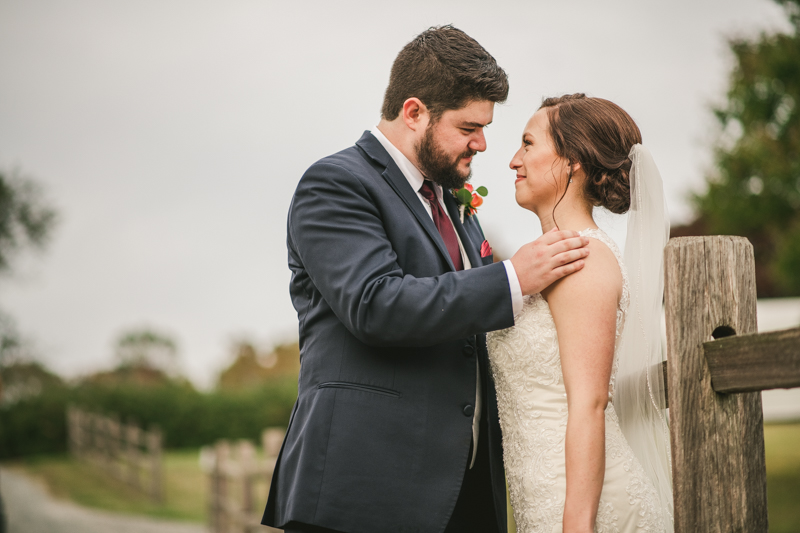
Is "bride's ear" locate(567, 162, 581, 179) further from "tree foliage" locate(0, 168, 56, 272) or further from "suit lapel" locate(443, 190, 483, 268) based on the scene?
"tree foliage" locate(0, 168, 56, 272)

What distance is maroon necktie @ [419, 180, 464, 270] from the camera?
296cm

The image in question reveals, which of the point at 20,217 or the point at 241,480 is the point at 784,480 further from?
the point at 20,217

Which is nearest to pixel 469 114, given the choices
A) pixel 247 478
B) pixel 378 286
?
pixel 378 286

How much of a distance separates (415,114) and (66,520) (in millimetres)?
13915

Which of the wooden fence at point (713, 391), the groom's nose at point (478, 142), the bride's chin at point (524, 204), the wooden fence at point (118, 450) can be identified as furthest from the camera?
the wooden fence at point (118, 450)

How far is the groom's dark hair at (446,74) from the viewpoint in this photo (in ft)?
9.64

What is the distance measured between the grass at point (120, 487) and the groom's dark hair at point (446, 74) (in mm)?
13355

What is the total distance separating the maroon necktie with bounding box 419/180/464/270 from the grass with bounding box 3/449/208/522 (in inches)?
517

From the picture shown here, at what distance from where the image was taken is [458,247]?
3.00 m

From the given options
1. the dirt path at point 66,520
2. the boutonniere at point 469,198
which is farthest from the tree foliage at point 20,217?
the boutonniere at point 469,198

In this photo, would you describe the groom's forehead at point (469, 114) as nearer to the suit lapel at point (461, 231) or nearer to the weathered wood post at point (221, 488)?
the suit lapel at point (461, 231)

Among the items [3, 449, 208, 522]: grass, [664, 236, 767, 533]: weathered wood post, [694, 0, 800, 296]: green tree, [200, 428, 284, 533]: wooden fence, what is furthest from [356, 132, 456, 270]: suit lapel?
[694, 0, 800, 296]: green tree

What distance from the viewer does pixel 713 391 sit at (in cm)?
209

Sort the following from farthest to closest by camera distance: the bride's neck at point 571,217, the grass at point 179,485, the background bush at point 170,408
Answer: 1. the background bush at point 170,408
2. the grass at point 179,485
3. the bride's neck at point 571,217
